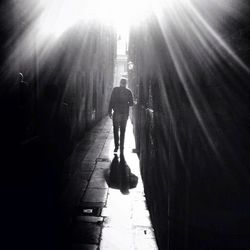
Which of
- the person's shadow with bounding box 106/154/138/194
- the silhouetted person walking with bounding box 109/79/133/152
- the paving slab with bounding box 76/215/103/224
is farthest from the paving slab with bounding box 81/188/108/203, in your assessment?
A: the silhouetted person walking with bounding box 109/79/133/152

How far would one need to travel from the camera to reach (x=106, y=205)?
5.04m

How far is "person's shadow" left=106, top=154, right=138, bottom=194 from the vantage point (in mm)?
6039

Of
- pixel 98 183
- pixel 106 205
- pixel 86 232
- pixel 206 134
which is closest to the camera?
pixel 206 134

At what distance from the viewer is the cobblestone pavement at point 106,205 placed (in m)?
3.85

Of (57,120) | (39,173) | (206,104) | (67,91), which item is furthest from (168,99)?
(67,91)

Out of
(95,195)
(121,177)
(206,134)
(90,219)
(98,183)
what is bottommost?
(90,219)

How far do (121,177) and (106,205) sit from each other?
65.8 inches

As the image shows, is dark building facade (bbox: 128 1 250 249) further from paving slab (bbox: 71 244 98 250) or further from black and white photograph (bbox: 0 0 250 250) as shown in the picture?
paving slab (bbox: 71 244 98 250)

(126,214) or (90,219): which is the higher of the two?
(126,214)

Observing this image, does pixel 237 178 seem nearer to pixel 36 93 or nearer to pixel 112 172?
pixel 112 172

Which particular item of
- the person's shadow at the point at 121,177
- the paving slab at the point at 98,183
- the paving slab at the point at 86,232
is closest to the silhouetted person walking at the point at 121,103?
the person's shadow at the point at 121,177

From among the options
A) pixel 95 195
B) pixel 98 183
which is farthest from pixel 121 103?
pixel 95 195

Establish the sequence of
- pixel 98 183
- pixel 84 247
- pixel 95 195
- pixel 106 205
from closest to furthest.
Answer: pixel 84 247 → pixel 106 205 → pixel 95 195 → pixel 98 183

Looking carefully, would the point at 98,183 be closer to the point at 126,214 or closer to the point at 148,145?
the point at 148,145
